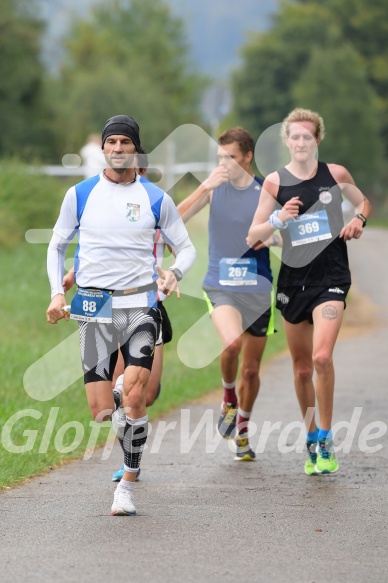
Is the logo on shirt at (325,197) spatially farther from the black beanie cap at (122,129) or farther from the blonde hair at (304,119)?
the black beanie cap at (122,129)

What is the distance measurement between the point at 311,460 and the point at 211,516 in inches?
72.7

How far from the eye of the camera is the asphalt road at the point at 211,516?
20.2ft

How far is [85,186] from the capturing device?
7.79 m

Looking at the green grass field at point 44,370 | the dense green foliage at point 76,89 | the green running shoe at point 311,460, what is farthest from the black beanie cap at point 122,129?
the dense green foliage at point 76,89

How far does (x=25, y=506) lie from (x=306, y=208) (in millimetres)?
2823

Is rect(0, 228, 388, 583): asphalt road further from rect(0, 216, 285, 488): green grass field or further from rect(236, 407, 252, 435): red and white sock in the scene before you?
rect(0, 216, 285, 488): green grass field

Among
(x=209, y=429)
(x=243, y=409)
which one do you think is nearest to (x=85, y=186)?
(x=243, y=409)

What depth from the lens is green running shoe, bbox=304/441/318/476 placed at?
9109 mm

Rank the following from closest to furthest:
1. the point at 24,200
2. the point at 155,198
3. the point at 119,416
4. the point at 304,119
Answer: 1. the point at 155,198
2. the point at 119,416
3. the point at 304,119
4. the point at 24,200

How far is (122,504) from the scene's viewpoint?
7488 millimetres

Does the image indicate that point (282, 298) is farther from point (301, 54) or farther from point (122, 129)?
point (301, 54)

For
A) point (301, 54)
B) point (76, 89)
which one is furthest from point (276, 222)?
point (301, 54)

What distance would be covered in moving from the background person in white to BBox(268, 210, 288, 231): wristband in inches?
50.8

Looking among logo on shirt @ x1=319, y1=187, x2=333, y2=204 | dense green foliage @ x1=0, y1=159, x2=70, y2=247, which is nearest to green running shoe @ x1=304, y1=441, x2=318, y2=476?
logo on shirt @ x1=319, y1=187, x2=333, y2=204
